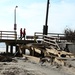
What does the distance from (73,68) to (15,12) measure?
111 ft

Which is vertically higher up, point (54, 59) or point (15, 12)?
point (15, 12)

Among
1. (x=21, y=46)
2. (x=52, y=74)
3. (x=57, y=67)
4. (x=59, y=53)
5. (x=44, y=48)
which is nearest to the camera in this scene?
(x=52, y=74)

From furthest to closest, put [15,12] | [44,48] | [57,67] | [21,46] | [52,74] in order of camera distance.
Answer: [15,12], [21,46], [44,48], [57,67], [52,74]

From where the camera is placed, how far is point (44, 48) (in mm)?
32688

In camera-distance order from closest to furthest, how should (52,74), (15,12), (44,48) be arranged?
(52,74) → (44,48) → (15,12)

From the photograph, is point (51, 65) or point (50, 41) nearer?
point (51, 65)

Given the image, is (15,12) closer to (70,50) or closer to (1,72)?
(70,50)

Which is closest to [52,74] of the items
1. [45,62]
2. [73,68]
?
[73,68]

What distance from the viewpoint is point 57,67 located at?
22.3m

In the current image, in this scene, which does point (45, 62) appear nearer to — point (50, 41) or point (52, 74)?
point (52, 74)

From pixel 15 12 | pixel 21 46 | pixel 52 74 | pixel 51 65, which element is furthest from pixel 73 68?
pixel 15 12

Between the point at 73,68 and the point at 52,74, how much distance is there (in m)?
1.32

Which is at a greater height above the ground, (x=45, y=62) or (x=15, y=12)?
(x=15, y=12)

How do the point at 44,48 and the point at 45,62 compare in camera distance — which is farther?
the point at 44,48
